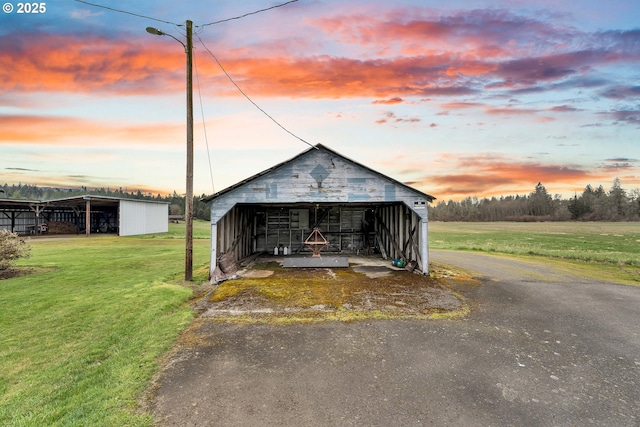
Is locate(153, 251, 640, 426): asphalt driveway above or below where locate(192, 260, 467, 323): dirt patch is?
below

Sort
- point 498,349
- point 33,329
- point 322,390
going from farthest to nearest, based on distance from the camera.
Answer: point 33,329 → point 498,349 → point 322,390

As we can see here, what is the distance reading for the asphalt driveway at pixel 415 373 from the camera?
4.12 meters

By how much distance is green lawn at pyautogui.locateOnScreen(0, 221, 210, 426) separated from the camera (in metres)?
4.20

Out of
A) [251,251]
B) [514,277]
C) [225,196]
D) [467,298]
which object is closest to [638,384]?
[467,298]

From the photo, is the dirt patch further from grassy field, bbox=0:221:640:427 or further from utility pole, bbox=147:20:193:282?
utility pole, bbox=147:20:193:282

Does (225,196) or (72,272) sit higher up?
(225,196)

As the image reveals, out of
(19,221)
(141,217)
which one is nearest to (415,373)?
(141,217)

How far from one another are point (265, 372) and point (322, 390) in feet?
3.63

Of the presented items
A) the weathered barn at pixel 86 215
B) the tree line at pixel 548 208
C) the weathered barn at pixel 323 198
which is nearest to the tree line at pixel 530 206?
the tree line at pixel 548 208

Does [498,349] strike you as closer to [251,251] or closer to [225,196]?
[225,196]

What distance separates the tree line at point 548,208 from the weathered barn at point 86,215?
119 meters

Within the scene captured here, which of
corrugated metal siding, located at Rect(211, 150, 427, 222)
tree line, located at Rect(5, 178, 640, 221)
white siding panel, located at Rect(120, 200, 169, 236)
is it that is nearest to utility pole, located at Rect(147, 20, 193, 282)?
corrugated metal siding, located at Rect(211, 150, 427, 222)

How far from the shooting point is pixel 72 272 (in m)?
13.5

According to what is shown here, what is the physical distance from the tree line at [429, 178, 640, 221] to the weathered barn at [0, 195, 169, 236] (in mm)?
118789
